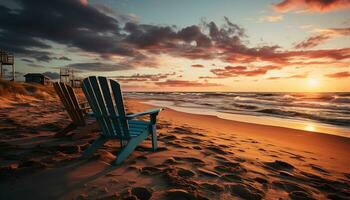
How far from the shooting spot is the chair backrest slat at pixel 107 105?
10.6 feet

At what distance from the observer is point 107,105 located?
10.9ft

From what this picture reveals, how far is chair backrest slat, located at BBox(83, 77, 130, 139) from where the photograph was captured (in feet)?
10.6

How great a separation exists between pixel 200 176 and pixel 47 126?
4930 mm

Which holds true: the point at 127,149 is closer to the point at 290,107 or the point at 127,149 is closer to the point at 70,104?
the point at 70,104

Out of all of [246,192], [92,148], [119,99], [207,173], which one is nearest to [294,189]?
[246,192]

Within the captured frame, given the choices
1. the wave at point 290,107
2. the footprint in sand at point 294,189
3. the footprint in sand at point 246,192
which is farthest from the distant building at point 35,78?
the footprint in sand at point 294,189

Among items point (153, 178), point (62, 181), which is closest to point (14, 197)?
point (62, 181)

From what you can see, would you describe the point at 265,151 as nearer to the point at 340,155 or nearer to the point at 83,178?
the point at 340,155

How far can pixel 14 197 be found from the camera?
211 centimetres

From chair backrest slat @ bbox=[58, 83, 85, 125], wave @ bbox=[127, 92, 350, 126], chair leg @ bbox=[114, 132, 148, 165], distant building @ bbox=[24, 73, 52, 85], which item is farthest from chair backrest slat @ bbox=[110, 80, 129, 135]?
distant building @ bbox=[24, 73, 52, 85]

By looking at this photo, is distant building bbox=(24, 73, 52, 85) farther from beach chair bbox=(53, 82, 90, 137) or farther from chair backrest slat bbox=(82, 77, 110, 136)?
chair backrest slat bbox=(82, 77, 110, 136)

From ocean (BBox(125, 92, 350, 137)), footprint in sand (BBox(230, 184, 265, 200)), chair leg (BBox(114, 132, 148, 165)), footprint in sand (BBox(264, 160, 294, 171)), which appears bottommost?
ocean (BBox(125, 92, 350, 137))

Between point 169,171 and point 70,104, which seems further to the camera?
point 70,104

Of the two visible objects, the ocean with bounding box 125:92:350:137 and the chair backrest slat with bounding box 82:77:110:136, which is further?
the ocean with bounding box 125:92:350:137
